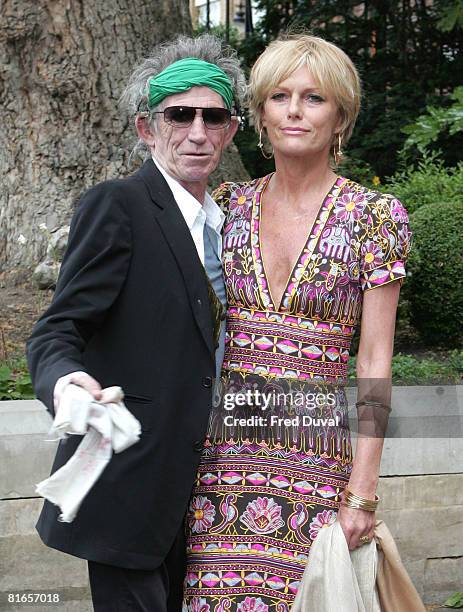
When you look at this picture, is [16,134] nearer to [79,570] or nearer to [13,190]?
[13,190]

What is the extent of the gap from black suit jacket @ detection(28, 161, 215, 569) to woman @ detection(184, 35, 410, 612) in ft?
0.64

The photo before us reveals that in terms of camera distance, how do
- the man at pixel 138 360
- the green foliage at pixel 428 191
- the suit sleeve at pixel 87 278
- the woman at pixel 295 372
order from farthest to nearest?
the green foliage at pixel 428 191 < the woman at pixel 295 372 < the man at pixel 138 360 < the suit sleeve at pixel 87 278

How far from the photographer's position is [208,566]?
9.72 feet

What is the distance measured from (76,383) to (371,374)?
0.99m

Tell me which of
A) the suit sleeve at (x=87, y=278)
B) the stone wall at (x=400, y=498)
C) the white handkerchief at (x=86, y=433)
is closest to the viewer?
the white handkerchief at (x=86, y=433)

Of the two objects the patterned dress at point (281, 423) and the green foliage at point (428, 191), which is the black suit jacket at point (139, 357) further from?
the green foliage at point (428, 191)

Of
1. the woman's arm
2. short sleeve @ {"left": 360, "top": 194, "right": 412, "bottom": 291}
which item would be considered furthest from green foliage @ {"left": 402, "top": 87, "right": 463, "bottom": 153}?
the woman's arm

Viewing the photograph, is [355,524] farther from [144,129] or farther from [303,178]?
[144,129]

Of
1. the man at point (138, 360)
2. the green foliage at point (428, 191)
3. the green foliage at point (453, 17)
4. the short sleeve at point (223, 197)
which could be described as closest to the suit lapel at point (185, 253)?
the man at point (138, 360)

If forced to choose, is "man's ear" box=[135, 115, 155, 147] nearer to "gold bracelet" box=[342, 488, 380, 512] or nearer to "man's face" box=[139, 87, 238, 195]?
"man's face" box=[139, 87, 238, 195]

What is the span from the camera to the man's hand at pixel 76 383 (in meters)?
2.27

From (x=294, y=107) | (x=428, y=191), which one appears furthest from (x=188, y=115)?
(x=428, y=191)

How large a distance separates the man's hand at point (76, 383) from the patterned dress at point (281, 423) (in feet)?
2.45

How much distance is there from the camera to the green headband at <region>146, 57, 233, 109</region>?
295cm
